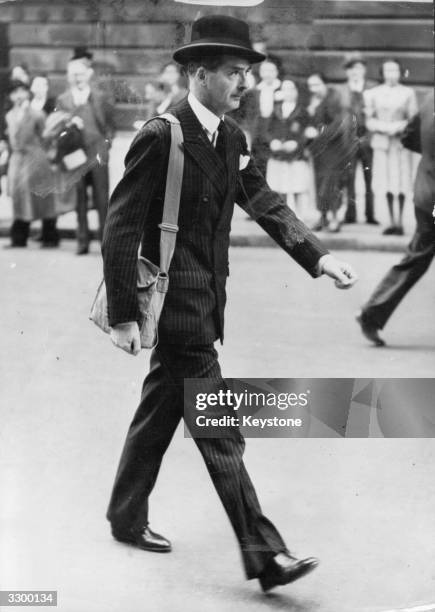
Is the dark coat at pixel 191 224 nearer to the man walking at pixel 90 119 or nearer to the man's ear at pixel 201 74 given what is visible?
the man's ear at pixel 201 74

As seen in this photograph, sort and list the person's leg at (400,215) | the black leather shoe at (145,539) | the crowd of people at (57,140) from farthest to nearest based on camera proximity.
A: the person's leg at (400,215) → the black leather shoe at (145,539) → the crowd of people at (57,140)

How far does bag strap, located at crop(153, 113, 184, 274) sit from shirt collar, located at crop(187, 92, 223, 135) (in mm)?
102

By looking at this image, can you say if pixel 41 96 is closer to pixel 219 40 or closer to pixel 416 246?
pixel 219 40

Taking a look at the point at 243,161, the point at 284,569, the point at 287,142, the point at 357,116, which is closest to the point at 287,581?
the point at 284,569

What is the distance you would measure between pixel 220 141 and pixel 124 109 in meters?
0.40

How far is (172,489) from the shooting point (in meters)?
4.68

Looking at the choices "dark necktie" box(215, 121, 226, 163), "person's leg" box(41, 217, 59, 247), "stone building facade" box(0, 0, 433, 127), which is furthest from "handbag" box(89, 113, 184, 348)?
"person's leg" box(41, 217, 59, 247)

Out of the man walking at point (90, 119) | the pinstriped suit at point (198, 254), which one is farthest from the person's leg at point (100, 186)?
the pinstriped suit at point (198, 254)

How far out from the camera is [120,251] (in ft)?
13.4

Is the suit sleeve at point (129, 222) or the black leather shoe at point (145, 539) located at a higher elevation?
the suit sleeve at point (129, 222)

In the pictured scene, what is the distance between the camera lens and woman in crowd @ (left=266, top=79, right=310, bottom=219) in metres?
4.54

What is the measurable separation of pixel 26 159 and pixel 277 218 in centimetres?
91

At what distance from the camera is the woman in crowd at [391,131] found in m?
4.73

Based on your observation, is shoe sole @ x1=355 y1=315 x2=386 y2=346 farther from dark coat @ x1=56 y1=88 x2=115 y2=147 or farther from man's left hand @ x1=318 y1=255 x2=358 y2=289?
dark coat @ x1=56 y1=88 x2=115 y2=147
